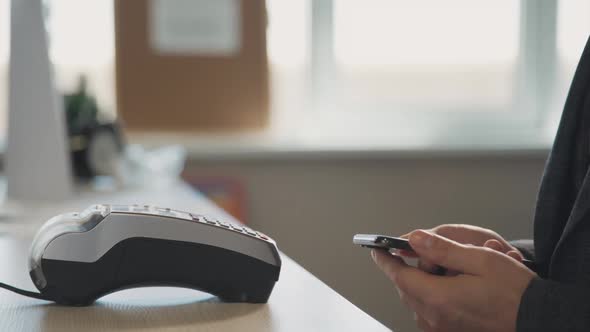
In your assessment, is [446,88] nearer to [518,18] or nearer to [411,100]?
[411,100]

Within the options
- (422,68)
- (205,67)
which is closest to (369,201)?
(422,68)

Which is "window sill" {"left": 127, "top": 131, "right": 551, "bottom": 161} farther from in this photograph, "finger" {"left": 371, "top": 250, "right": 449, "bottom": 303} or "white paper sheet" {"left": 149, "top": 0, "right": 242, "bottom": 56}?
"finger" {"left": 371, "top": 250, "right": 449, "bottom": 303}

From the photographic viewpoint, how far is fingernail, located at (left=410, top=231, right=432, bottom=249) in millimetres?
635

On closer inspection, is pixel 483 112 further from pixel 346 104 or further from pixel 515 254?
pixel 515 254

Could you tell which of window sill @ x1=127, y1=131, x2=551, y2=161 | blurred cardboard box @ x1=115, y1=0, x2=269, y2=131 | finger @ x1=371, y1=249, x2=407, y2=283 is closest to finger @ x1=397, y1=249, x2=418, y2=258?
finger @ x1=371, y1=249, x2=407, y2=283

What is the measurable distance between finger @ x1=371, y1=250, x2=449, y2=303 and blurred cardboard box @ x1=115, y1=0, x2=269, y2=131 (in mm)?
1795

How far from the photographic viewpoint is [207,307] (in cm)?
58

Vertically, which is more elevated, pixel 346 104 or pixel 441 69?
pixel 441 69

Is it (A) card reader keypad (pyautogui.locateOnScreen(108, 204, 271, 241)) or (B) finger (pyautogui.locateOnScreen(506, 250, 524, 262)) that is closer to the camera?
(A) card reader keypad (pyautogui.locateOnScreen(108, 204, 271, 241))

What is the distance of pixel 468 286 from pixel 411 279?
0.05 metres

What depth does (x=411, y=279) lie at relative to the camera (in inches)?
25.6

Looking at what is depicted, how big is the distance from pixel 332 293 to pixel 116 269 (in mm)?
161

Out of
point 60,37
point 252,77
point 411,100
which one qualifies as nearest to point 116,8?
point 60,37

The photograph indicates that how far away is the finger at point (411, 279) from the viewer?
64cm
